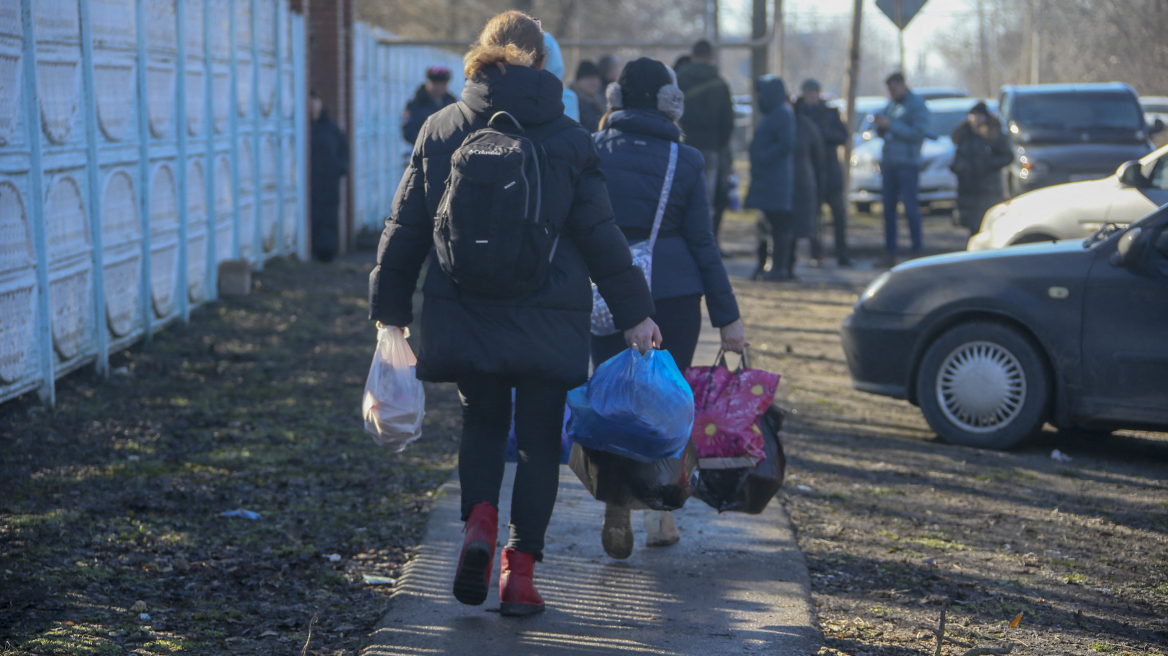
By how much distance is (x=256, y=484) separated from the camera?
5270 mm

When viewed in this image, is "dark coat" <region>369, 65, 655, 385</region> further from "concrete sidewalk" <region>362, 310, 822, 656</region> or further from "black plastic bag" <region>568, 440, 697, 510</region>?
"concrete sidewalk" <region>362, 310, 822, 656</region>

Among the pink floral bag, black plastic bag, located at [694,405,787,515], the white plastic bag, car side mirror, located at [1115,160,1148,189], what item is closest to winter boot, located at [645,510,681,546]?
black plastic bag, located at [694,405,787,515]

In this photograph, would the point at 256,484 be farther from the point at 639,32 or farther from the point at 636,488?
the point at 639,32

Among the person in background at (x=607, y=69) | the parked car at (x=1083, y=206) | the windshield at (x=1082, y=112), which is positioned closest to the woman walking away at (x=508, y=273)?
the parked car at (x=1083, y=206)

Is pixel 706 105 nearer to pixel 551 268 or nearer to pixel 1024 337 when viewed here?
pixel 1024 337

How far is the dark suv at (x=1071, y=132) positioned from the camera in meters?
15.8

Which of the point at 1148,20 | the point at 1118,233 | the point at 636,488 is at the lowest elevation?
the point at 636,488

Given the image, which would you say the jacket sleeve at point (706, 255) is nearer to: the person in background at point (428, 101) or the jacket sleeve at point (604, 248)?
the jacket sleeve at point (604, 248)

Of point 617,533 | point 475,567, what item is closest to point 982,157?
point 617,533

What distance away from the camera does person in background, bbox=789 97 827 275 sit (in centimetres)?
1241

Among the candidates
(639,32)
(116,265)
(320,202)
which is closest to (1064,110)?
(320,202)

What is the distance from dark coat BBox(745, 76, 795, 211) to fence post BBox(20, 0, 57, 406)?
7291 mm

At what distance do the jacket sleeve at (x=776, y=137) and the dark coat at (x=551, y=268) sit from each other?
833 centimetres

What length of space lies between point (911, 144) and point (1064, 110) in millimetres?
4772
